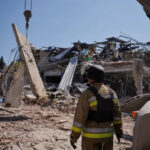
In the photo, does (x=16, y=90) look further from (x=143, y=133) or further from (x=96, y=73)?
(x=143, y=133)

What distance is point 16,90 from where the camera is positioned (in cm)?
762

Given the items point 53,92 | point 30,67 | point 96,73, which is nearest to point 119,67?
point 53,92

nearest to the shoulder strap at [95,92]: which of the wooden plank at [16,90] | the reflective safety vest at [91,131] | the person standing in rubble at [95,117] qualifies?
the person standing in rubble at [95,117]

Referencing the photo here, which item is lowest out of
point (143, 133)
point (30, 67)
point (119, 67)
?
point (143, 133)

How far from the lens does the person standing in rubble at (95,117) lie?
2.12m

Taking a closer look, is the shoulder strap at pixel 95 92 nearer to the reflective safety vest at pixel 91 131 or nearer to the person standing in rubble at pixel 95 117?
the person standing in rubble at pixel 95 117

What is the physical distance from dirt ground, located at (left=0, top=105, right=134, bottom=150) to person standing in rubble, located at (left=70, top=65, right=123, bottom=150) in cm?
157

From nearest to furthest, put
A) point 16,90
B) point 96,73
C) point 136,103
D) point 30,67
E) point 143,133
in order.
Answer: point 143,133, point 96,73, point 136,103, point 16,90, point 30,67

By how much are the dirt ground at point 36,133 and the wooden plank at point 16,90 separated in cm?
106

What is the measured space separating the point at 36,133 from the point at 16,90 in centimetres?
372

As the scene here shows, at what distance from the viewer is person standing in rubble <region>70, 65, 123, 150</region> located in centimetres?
212

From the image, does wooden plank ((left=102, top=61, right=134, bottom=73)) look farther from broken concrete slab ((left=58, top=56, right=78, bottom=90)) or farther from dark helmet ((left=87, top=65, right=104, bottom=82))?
dark helmet ((left=87, top=65, right=104, bottom=82))

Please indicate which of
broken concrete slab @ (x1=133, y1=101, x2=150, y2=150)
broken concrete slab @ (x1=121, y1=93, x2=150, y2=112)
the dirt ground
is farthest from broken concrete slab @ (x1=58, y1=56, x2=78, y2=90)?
broken concrete slab @ (x1=133, y1=101, x2=150, y2=150)

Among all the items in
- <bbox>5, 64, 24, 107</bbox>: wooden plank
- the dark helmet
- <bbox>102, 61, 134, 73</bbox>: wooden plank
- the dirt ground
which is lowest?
the dirt ground
